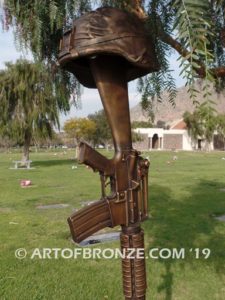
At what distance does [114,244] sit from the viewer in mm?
5711

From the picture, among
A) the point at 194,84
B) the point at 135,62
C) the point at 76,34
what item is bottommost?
the point at 194,84

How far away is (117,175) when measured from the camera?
1.97 metres

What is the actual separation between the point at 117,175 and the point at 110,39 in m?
0.65

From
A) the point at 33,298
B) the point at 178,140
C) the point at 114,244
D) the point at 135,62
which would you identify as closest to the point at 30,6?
the point at 135,62

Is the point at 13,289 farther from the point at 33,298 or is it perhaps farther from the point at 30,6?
the point at 30,6

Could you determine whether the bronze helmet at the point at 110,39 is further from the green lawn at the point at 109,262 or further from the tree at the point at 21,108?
the tree at the point at 21,108

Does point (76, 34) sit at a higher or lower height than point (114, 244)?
higher

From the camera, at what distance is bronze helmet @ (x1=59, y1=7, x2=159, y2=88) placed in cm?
176

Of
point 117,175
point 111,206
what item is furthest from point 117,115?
point 111,206

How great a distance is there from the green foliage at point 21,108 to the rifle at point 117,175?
70.0ft

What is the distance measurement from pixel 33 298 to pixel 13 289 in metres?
0.34

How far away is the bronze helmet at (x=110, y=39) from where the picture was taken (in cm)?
176

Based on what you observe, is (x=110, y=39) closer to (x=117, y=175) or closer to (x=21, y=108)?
(x=117, y=175)

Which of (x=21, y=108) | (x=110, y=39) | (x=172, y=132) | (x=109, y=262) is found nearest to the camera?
(x=110, y=39)
